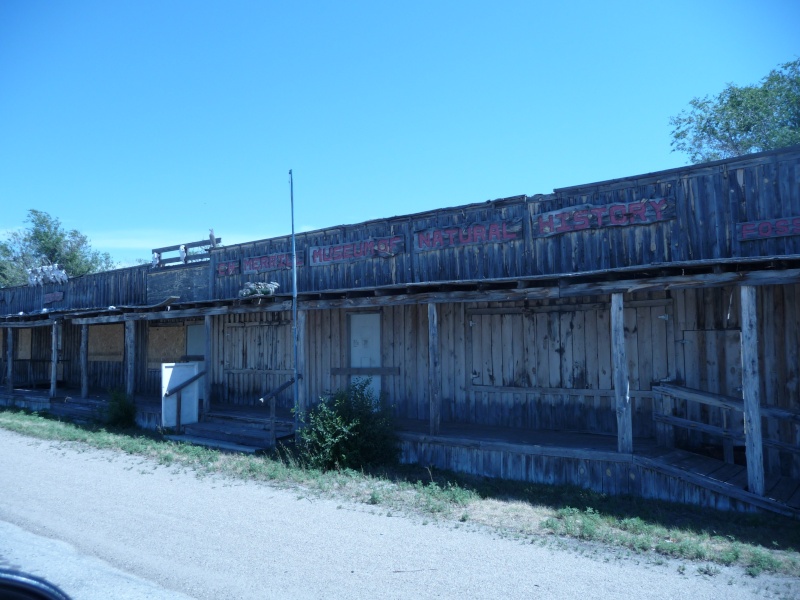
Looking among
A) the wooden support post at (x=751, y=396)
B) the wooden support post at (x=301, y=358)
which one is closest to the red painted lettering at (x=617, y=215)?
the wooden support post at (x=751, y=396)

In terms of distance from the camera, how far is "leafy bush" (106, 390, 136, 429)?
46.5ft

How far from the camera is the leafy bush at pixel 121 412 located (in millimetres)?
14164

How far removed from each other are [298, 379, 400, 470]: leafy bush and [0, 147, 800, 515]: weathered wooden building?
0.55 m

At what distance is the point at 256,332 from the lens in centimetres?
1495

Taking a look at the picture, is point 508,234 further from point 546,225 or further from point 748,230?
point 748,230

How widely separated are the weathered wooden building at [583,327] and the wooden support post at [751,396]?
18mm

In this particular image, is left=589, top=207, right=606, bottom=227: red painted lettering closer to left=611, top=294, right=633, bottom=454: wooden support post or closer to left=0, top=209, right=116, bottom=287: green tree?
left=611, top=294, right=633, bottom=454: wooden support post

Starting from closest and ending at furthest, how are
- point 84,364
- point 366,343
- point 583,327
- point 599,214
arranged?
point 599,214, point 583,327, point 366,343, point 84,364

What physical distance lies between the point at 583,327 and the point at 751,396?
10.6ft

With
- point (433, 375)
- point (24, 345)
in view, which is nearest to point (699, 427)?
point (433, 375)

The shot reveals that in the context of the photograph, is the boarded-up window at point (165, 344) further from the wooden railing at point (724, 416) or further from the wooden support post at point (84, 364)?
the wooden railing at point (724, 416)

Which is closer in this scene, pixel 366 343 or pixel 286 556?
pixel 286 556

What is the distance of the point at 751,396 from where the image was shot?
7027 millimetres

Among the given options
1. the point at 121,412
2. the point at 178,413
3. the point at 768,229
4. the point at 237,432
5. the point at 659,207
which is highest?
the point at 659,207
